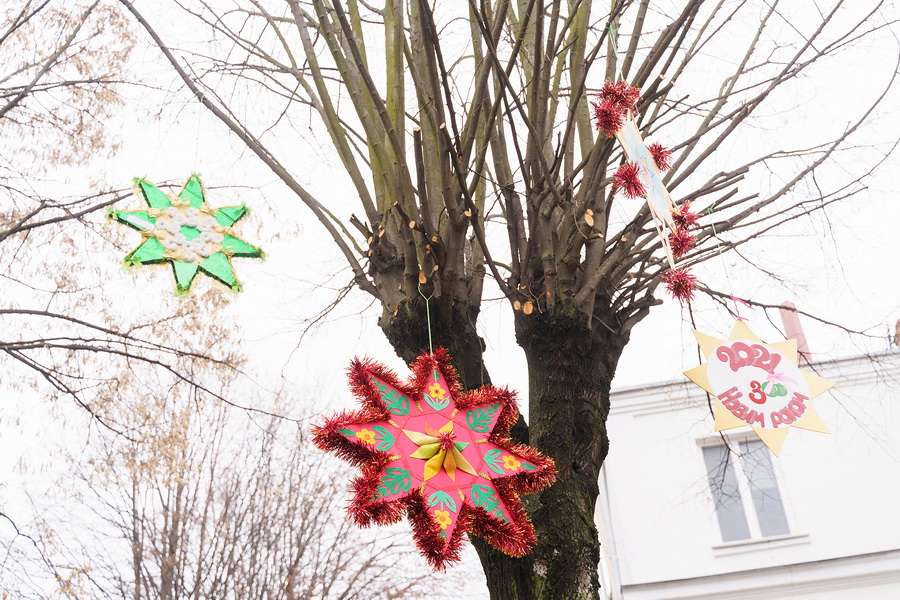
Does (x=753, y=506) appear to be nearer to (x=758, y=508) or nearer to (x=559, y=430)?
(x=758, y=508)

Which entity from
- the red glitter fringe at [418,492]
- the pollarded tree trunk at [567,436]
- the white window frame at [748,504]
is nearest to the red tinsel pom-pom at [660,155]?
the pollarded tree trunk at [567,436]

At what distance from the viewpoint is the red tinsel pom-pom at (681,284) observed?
373 centimetres

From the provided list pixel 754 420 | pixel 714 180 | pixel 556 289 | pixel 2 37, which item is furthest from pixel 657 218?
pixel 2 37

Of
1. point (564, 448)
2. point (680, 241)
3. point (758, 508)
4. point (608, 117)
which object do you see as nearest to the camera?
point (608, 117)

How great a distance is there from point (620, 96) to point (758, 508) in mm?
7126

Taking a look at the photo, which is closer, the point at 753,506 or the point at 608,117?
the point at 608,117

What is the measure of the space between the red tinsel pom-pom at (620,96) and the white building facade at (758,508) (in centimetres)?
577

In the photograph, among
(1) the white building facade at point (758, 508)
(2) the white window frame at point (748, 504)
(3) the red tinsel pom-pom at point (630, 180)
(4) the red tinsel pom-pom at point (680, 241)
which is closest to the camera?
(3) the red tinsel pom-pom at point (630, 180)

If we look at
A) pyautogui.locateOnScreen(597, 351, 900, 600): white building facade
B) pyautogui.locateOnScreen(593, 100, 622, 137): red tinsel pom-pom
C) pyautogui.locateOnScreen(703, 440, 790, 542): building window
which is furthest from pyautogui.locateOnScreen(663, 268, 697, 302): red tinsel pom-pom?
pyautogui.locateOnScreen(703, 440, 790, 542): building window

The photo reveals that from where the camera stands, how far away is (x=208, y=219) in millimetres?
3844

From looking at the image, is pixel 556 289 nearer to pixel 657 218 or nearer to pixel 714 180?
pixel 657 218

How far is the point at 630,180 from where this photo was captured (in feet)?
11.3

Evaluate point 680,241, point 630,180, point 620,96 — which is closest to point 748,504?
point 680,241

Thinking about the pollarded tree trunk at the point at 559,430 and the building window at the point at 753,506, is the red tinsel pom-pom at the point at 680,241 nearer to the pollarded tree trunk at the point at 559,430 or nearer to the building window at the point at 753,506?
the pollarded tree trunk at the point at 559,430
